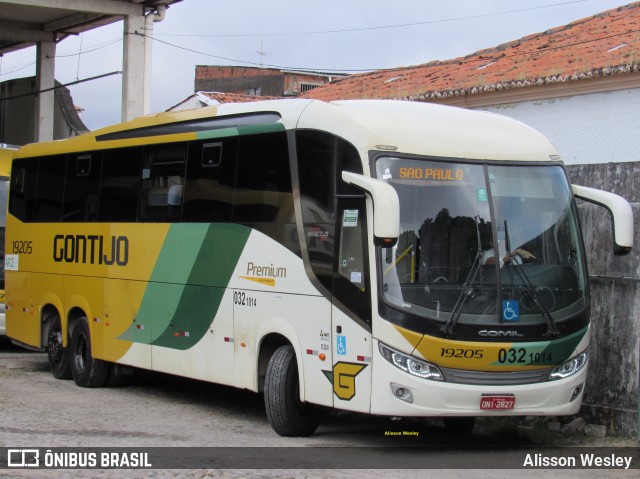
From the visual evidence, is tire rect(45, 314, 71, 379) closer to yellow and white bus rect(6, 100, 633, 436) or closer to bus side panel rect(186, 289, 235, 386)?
yellow and white bus rect(6, 100, 633, 436)

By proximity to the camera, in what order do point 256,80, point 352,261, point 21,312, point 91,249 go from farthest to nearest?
point 256,80 → point 21,312 → point 91,249 → point 352,261

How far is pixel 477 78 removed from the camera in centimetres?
2253

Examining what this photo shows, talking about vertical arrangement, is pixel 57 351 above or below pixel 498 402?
below

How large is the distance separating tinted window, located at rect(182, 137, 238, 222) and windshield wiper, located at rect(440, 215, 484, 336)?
3315 mm

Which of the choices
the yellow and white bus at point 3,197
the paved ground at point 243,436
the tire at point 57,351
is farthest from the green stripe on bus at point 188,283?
the yellow and white bus at point 3,197

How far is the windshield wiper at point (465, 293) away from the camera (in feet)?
30.3

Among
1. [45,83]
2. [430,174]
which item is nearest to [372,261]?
[430,174]

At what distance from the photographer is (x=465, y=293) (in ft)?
30.7

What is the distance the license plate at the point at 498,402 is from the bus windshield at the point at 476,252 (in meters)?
0.66

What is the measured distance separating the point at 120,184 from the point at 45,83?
22.3 m

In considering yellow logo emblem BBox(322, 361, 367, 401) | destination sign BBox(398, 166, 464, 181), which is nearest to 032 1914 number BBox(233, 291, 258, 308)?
yellow logo emblem BBox(322, 361, 367, 401)

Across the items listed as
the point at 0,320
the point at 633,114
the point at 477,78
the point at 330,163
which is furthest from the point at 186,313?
the point at 477,78

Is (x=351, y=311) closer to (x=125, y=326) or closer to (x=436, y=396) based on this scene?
(x=436, y=396)

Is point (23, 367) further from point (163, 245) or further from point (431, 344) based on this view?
point (431, 344)
